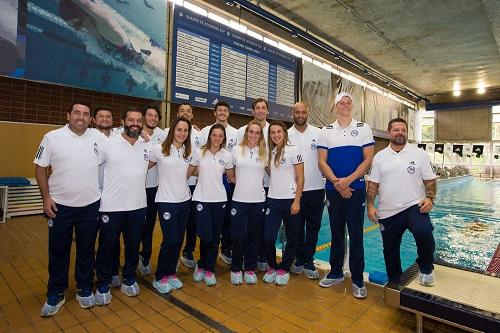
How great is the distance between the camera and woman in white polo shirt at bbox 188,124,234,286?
3.20 m

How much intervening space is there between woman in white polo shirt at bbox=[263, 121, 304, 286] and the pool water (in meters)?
1.83

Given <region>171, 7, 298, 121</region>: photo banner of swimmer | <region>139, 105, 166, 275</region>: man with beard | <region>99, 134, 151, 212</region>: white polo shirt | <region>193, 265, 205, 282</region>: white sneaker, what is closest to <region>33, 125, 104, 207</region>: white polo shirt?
<region>99, 134, 151, 212</region>: white polo shirt

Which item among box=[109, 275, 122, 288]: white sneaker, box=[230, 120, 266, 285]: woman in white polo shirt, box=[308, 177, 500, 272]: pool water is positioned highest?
box=[230, 120, 266, 285]: woman in white polo shirt

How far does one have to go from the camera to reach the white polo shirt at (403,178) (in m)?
2.81

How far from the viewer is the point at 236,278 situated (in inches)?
131

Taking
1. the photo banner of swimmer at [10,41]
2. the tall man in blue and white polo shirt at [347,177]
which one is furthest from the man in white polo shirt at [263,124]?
the photo banner of swimmer at [10,41]

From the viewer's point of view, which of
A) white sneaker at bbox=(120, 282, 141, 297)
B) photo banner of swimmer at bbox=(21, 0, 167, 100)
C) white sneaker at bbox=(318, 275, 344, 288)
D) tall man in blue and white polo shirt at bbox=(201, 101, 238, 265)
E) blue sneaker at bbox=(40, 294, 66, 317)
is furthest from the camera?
photo banner of swimmer at bbox=(21, 0, 167, 100)

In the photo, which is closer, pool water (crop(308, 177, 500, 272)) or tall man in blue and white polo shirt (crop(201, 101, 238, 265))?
tall man in blue and white polo shirt (crop(201, 101, 238, 265))

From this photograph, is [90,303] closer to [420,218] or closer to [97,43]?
[420,218]

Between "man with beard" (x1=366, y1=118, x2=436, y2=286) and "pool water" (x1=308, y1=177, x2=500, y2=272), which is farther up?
"man with beard" (x1=366, y1=118, x2=436, y2=286)

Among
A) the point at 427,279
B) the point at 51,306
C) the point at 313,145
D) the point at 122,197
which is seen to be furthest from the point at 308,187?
the point at 51,306

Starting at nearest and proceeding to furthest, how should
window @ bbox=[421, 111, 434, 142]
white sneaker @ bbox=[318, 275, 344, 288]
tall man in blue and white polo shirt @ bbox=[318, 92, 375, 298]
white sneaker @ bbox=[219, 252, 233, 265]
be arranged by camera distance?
tall man in blue and white polo shirt @ bbox=[318, 92, 375, 298]
white sneaker @ bbox=[318, 275, 344, 288]
white sneaker @ bbox=[219, 252, 233, 265]
window @ bbox=[421, 111, 434, 142]

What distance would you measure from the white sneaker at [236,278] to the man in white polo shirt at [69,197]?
55.0 inches

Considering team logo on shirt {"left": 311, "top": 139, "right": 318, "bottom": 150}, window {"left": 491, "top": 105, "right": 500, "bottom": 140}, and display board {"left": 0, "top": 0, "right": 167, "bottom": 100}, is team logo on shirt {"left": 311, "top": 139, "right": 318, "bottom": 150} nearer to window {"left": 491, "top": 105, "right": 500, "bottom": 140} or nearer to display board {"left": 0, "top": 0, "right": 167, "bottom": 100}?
display board {"left": 0, "top": 0, "right": 167, "bottom": 100}
